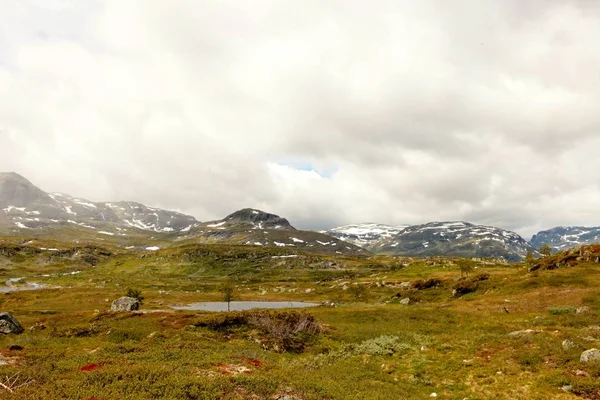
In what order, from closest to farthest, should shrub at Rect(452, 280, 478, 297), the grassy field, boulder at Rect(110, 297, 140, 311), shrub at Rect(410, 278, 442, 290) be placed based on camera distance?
the grassy field < shrub at Rect(452, 280, 478, 297) < boulder at Rect(110, 297, 140, 311) < shrub at Rect(410, 278, 442, 290)

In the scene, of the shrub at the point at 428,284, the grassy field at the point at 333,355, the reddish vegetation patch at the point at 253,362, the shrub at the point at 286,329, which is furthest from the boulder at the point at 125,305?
the shrub at the point at 428,284

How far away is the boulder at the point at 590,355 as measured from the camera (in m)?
24.0

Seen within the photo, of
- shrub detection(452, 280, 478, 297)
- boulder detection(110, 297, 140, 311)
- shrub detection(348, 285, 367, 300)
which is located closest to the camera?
shrub detection(452, 280, 478, 297)

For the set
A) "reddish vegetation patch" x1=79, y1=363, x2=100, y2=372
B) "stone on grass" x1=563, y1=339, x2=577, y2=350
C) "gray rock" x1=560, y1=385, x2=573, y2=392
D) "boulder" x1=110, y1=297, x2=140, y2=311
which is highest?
"stone on grass" x1=563, y1=339, x2=577, y2=350

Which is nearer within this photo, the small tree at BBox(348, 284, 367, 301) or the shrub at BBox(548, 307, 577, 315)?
the shrub at BBox(548, 307, 577, 315)

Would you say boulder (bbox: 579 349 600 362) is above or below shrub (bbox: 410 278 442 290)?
above

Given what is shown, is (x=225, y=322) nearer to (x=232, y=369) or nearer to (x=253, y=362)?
(x=253, y=362)

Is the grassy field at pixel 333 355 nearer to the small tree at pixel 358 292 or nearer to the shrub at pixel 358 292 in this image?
the small tree at pixel 358 292

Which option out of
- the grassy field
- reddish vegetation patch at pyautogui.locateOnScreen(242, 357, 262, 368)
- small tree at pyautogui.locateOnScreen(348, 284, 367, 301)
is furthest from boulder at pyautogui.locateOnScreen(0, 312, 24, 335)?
small tree at pyautogui.locateOnScreen(348, 284, 367, 301)

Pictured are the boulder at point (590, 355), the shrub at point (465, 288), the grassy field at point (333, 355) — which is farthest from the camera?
the shrub at point (465, 288)

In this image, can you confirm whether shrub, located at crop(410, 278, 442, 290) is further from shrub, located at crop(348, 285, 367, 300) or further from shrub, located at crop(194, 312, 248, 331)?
shrub, located at crop(194, 312, 248, 331)

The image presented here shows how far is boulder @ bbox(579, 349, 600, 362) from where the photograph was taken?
2397 centimetres

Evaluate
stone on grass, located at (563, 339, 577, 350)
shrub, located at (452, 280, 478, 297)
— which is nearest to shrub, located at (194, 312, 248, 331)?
stone on grass, located at (563, 339, 577, 350)

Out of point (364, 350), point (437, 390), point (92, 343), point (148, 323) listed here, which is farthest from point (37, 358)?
point (437, 390)
